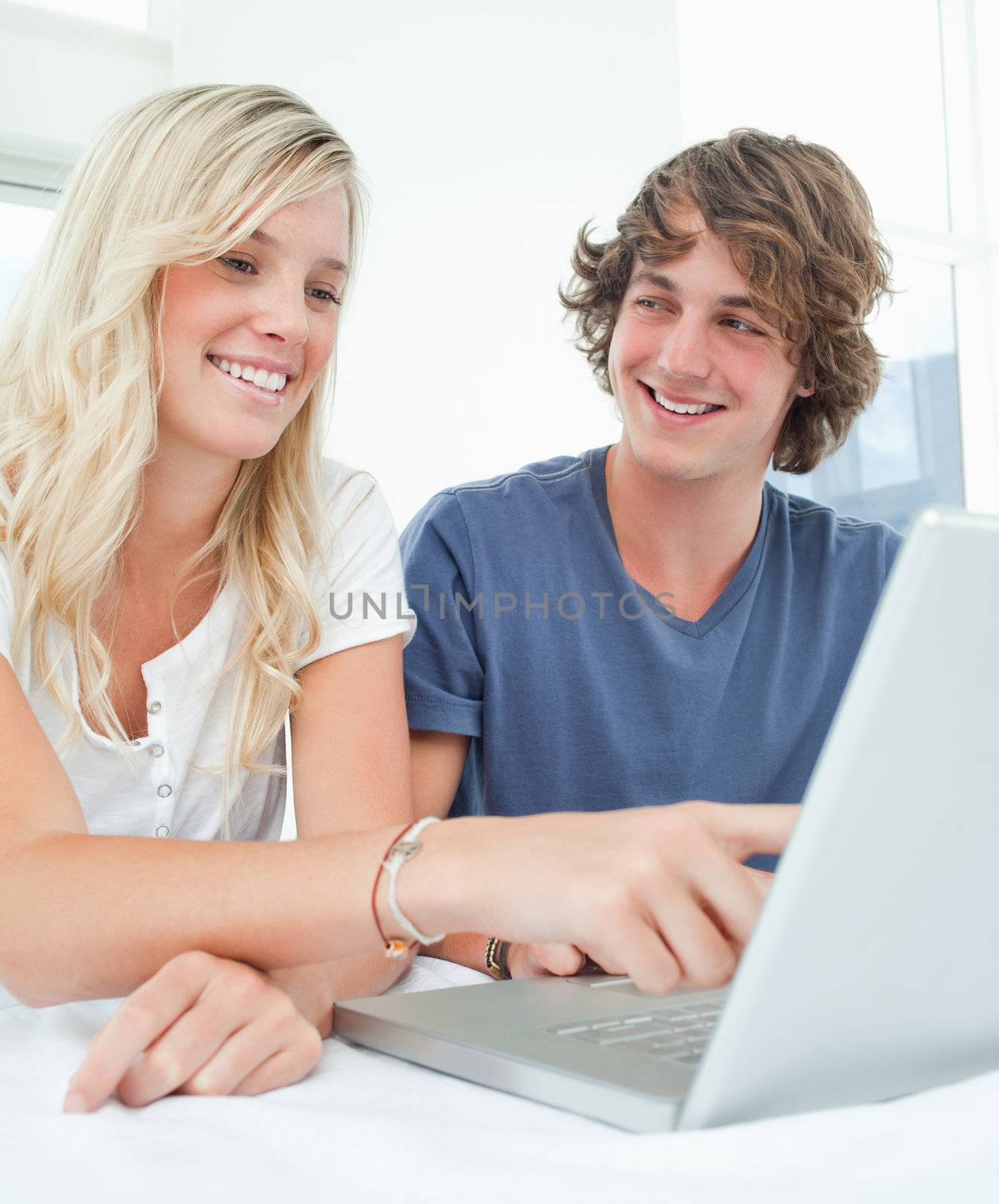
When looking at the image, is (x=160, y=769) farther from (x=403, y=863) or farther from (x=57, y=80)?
(x=57, y=80)

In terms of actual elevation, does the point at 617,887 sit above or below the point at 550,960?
above

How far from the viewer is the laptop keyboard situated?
0.60 m

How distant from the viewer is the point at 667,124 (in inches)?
156

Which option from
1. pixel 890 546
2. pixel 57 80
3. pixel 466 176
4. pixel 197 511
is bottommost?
pixel 890 546

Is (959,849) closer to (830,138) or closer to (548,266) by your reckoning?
(548,266)

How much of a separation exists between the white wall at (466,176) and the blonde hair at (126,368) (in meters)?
2.11

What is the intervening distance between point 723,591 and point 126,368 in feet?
Answer: 2.60

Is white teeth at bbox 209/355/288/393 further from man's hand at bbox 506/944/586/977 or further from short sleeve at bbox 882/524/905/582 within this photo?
short sleeve at bbox 882/524/905/582

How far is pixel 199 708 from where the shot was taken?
1164 mm

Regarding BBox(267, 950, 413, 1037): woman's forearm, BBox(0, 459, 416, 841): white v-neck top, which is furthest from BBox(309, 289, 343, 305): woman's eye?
BBox(267, 950, 413, 1037): woman's forearm

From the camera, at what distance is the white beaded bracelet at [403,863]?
0.65 m

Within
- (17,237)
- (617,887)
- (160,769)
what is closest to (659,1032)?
(617,887)

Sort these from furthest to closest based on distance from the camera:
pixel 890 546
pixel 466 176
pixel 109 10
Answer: pixel 466 176
pixel 109 10
pixel 890 546

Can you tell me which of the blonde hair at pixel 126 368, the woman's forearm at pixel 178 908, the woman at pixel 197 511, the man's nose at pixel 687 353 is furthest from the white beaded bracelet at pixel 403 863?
the man's nose at pixel 687 353
